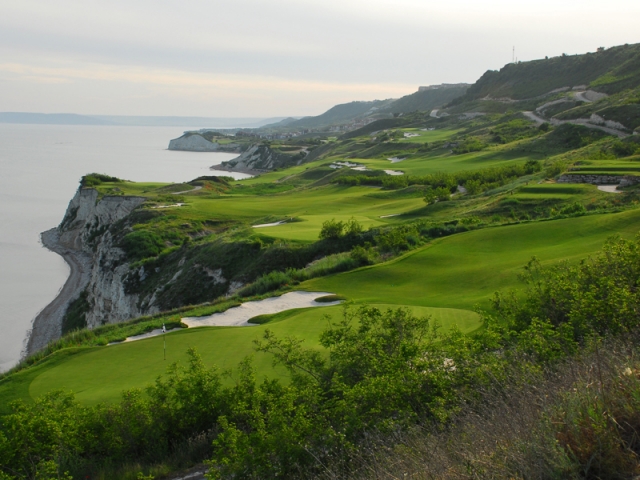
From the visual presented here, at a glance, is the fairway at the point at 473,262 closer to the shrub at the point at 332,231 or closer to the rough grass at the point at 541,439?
the shrub at the point at 332,231

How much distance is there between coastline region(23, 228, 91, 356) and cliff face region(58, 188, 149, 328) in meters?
0.74

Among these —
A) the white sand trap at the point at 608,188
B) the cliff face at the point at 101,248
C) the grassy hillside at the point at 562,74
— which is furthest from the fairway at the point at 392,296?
the grassy hillside at the point at 562,74

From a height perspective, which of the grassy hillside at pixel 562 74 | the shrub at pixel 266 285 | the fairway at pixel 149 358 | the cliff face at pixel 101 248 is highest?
the grassy hillside at pixel 562 74

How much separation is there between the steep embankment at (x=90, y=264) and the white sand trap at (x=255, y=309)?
14154mm

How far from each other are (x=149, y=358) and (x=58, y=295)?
32.1m

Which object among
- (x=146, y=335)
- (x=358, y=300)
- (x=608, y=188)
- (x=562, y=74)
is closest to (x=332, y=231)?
(x=358, y=300)

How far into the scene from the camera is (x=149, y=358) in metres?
13.8

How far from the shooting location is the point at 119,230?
4656cm

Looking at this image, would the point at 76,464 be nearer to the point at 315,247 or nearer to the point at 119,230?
the point at 315,247

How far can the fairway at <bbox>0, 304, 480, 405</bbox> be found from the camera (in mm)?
12148

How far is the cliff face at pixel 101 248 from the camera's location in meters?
34.2

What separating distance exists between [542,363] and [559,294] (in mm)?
3066

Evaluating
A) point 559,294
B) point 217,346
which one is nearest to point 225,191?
point 217,346

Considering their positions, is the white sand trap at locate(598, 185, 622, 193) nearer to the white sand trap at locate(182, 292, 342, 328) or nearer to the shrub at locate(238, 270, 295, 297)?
the white sand trap at locate(182, 292, 342, 328)
